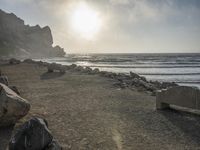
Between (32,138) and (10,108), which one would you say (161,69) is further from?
(32,138)

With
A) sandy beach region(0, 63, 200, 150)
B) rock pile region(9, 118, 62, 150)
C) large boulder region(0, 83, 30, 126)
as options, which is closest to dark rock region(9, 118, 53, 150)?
rock pile region(9, 118, 62, 150)

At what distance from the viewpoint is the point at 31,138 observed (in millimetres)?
6543

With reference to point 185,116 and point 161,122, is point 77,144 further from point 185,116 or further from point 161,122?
point 185,116

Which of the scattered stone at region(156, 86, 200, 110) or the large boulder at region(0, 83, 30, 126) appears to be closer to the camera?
the large boulder at region(0, 83, 30, 126)

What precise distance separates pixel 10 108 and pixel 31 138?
115 inches

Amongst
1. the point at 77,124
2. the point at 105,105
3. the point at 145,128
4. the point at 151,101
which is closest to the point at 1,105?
the point at 77,124

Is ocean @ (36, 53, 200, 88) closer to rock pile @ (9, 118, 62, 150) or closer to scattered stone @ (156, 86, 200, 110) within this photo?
scattered stone @ (156, 86, 200, 110)

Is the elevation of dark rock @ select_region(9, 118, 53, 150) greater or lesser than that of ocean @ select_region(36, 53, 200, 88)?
greater

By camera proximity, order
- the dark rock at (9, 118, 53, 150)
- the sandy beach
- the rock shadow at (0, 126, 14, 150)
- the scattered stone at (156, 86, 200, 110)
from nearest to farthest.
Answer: the dark rock at (9, 118, 53, 150) → the rock shadow at (0, 126, 14, 150) → the sandy beach → the scattered stone at (156, 86, 200, 110)

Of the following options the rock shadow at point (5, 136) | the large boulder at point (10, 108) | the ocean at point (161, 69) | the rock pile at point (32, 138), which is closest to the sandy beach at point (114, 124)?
the rock shadow at point (5, 136)

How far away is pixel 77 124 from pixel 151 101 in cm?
567

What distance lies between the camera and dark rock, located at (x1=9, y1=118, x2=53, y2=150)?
6469 millimetres

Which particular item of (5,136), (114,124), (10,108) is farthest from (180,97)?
(5,136)

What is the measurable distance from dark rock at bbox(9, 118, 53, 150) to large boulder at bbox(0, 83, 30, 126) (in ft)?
8.65
